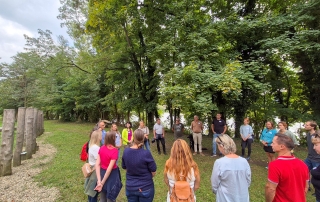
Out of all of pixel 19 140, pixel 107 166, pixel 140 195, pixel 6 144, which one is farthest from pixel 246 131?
pixel 19 140

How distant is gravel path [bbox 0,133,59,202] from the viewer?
4.12 m

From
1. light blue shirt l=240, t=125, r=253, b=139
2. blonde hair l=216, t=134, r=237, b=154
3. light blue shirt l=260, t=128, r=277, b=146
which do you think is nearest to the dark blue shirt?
blonde hair l=216, t=134, r=237, b=154

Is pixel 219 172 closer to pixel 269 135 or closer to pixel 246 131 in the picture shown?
pixel 269 135


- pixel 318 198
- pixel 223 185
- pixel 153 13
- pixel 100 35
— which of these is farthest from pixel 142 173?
pixel 100 35

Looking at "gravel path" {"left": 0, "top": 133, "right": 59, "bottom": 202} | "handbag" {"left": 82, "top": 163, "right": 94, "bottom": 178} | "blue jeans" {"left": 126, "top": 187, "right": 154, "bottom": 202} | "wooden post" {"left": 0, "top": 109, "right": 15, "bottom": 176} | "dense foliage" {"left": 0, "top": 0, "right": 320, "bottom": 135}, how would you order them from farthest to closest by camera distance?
"dense foliage" {"left": 0, "top": 0, "right": 320, "bottom": 135} < "wooden post" {"left": 0, "top": 109, "right": 15, "bottom": 176} < "gravel path" {"left": 0, "top": 133, "right": 59, "bottom": 202} < "handbag" {"left": 82, "top": 163, "right": 94, "bottom": 178} < "blue jeans" {"left": 126, "top": 187, "right": 154, "bottom": 202}

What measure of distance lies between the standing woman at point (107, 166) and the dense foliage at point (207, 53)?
3395 millimetres

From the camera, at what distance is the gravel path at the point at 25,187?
4117mm

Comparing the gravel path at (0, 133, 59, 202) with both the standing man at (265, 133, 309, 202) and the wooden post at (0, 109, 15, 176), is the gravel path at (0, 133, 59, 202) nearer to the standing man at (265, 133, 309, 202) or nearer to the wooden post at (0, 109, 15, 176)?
the wooden post at (0, 109, 15, 176)

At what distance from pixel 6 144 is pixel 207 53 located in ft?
25.8

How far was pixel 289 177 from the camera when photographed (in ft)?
6.66

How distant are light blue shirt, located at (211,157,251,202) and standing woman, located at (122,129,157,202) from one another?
0.96 m

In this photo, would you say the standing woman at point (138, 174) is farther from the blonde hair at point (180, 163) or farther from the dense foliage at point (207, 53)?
the dense foliage at point (207, 53)

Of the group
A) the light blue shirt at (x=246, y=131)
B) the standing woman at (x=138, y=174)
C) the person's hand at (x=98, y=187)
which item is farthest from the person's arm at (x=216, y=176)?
the light blue shirt at (x=246, y=131)

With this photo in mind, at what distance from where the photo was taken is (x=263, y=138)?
5.84 metres
